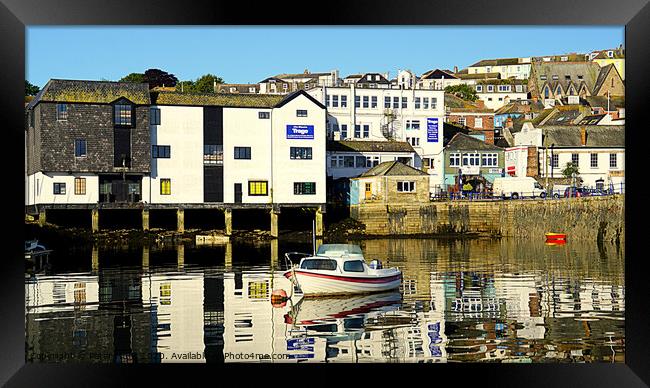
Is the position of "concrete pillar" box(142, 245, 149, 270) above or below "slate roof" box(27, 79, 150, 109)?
below

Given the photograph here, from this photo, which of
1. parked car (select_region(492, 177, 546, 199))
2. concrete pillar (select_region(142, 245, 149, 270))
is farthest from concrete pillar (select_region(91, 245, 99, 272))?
parked car (select_region(492, 177, 546, 199))

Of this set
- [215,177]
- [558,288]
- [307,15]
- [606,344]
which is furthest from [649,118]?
[215,177]

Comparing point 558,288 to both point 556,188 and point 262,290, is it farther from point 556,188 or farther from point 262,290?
point 556,188

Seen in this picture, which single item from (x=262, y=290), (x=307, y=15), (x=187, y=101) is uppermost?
(x=187, y=101)

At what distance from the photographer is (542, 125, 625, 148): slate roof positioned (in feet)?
237

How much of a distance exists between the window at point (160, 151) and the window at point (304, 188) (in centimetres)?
774

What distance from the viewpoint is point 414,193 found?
61.9m

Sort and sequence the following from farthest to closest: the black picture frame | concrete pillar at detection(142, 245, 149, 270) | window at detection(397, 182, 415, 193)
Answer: window at detection(397, 182, 415, 193)
concrete pillar at detection(142, 245, 149, 270)
the black picture frame

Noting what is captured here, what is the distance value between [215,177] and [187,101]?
4.79m

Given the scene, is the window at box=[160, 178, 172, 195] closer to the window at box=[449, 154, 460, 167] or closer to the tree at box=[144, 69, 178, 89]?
the window at box=[449, 154, 460, 167]

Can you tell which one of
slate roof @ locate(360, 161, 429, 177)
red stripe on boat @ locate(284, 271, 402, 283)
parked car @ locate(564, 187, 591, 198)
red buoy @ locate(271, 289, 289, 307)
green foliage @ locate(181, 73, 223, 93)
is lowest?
Result: red buoy @ locate(271, 289, 289, 307)

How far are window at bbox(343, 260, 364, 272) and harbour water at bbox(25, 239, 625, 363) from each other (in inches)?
36.3

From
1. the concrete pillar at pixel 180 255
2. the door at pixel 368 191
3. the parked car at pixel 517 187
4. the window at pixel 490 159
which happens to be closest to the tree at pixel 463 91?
the window at pixel 490 159

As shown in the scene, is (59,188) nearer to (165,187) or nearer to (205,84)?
(165,187)
